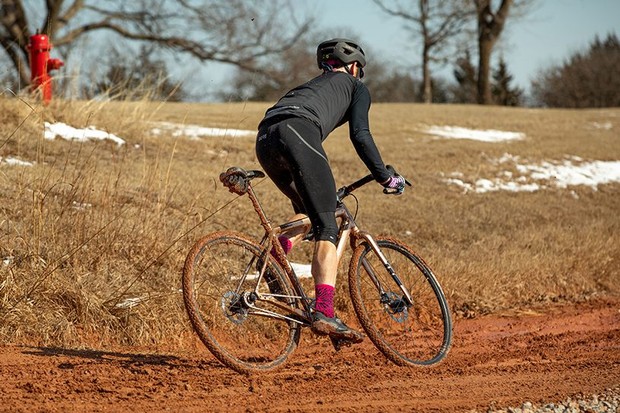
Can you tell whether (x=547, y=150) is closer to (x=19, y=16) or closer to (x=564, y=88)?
(x=19, y=16)

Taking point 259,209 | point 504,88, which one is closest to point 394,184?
point 259,209

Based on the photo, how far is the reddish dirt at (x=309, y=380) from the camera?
4.55 meters

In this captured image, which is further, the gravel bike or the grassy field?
the grassy field

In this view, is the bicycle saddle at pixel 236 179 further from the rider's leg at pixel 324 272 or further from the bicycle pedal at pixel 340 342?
the bicycle pedal at pixel 340 342

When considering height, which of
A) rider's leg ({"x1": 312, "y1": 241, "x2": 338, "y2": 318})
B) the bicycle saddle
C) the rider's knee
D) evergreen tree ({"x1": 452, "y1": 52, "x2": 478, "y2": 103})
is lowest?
evergreen tree ({"x1": 452, "y1": 52, "x2": 478, "y2": 103})

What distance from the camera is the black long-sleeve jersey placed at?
17.2ft

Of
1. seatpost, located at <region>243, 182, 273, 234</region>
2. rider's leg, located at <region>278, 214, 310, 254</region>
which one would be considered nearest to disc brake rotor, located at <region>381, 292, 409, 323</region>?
rider's leg, located at <region>278, 214, 310, 254</region>

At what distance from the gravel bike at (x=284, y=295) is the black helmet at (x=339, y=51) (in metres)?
0.78

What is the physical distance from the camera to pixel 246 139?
1351cm

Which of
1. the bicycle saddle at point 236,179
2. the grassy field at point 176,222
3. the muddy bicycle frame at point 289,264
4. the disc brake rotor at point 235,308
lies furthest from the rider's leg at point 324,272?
the grassy field at point 176,222

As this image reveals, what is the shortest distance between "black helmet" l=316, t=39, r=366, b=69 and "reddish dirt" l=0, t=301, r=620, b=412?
1.94 metres

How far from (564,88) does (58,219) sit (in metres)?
51.4

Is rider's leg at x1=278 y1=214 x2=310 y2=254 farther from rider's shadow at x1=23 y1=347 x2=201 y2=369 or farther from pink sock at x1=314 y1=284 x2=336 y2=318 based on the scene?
rider's shadow at x1=23 y1=347 x2=201 y2=369

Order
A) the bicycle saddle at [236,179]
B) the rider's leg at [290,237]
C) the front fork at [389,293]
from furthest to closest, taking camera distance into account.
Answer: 1. the front fork at [389,293]
2. the rider's leg at [290,237]
3. the bicycle saddle at [236,179]
